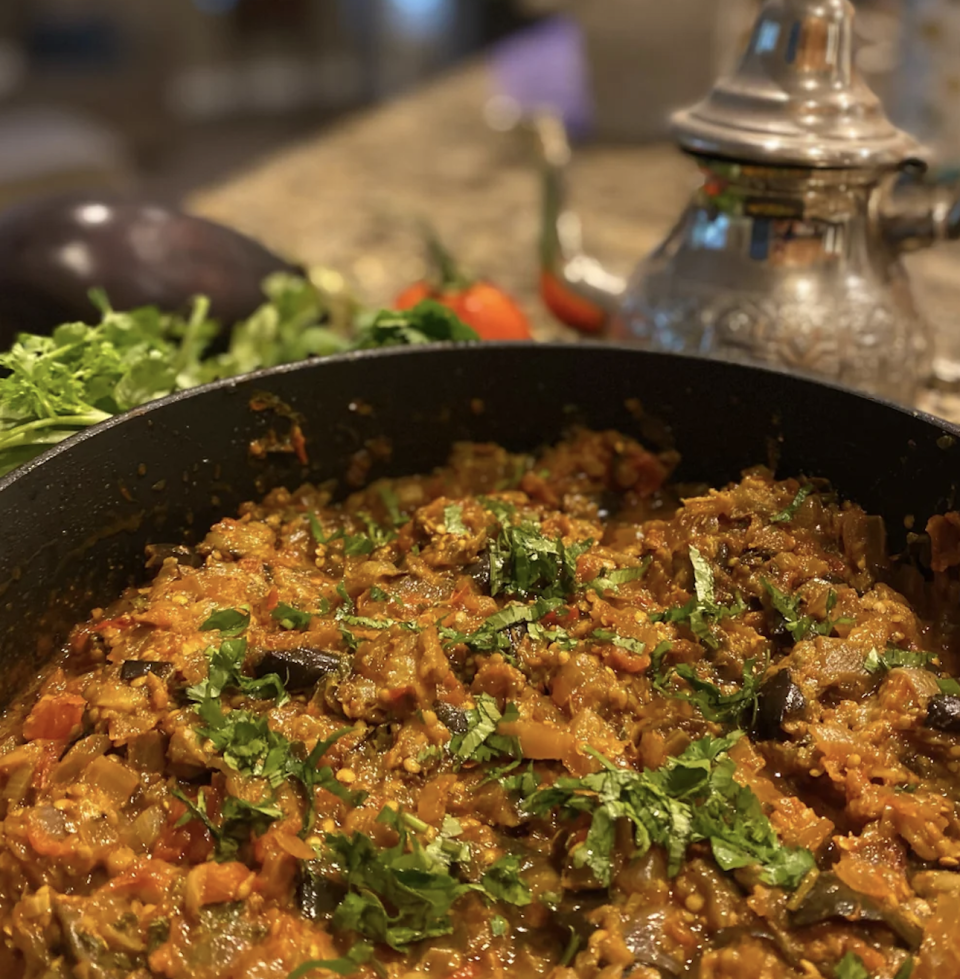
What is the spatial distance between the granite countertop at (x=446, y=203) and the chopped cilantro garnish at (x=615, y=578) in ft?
5.24

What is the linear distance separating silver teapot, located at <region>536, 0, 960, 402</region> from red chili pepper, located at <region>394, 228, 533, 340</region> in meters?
0.69

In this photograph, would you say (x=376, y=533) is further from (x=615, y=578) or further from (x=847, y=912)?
(x=847, y=912)

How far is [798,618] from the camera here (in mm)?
1545

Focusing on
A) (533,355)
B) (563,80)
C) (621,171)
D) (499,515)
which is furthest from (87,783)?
(563,80)

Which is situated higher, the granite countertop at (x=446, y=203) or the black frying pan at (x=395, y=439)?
the black frying pan at (x=395, y=439)

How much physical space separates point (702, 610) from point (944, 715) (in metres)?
0.36

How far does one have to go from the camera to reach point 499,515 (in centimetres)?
176

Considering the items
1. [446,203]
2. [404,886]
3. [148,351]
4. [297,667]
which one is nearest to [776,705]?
[404,886]

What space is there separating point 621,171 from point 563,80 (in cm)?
124

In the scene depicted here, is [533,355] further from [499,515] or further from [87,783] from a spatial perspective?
[87,783]

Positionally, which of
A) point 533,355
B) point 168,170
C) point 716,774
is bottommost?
point 168,170

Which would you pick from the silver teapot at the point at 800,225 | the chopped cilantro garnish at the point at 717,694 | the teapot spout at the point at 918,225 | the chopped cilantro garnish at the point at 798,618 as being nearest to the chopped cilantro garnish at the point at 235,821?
the chopped cilantro garnish at the point at 717,694

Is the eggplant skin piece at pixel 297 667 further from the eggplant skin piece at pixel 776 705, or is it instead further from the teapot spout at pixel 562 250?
the teapot spout at pixel 562 250

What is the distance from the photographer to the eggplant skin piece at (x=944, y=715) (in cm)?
136
